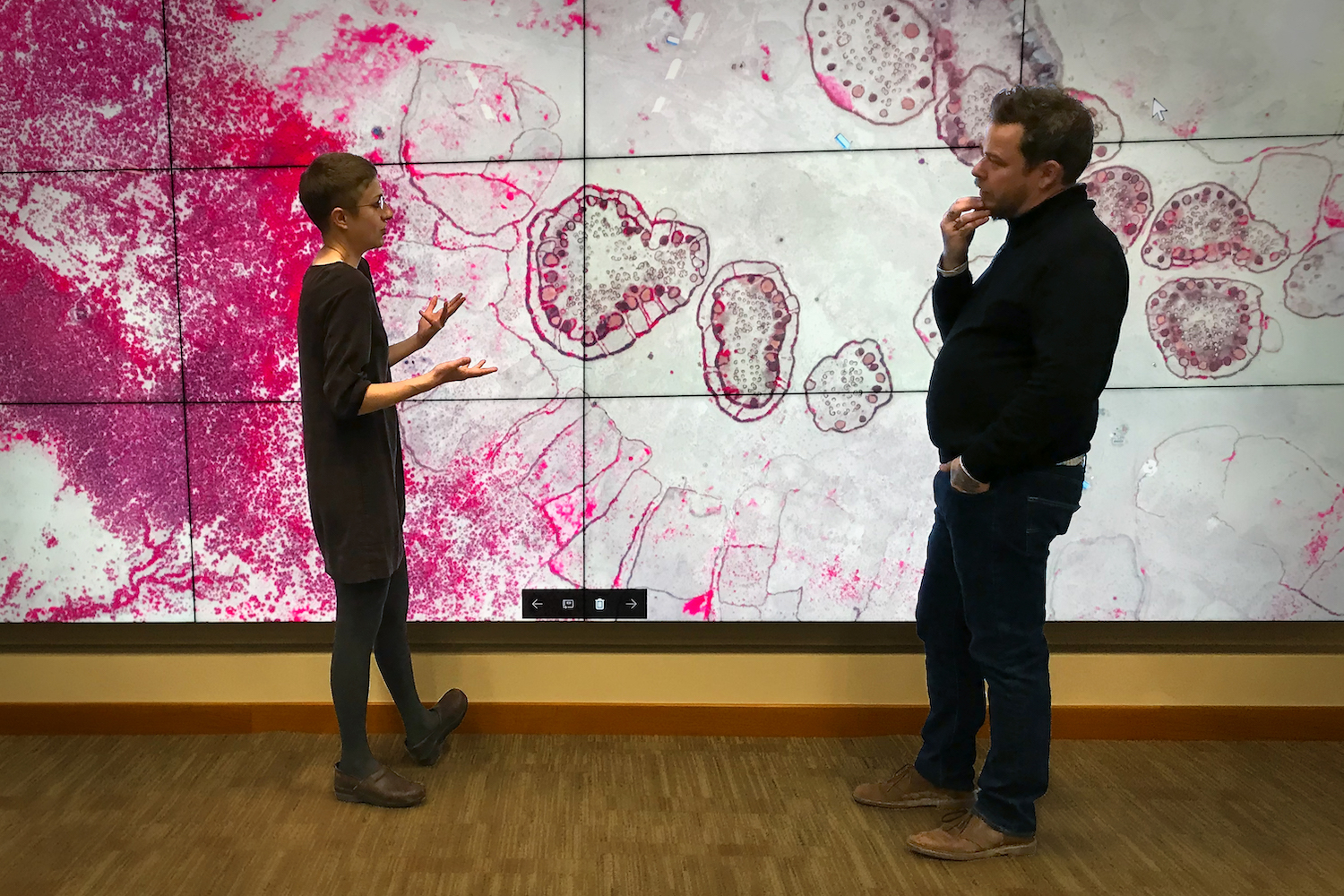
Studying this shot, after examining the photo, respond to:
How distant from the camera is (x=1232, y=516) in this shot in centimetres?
247

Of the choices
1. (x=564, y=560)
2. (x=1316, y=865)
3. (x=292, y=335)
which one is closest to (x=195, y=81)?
(x=292, y=335)

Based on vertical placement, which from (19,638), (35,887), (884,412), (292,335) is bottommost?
(35,887)

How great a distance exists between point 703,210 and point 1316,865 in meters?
2.07

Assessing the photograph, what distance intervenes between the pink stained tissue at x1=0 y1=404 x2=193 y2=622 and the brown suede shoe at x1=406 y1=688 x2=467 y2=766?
30.9 inches

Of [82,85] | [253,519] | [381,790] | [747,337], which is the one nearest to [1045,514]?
[747,337]

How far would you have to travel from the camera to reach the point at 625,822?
2123 millimetres

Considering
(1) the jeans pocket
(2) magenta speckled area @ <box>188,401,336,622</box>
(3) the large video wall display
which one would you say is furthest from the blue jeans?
(2) magenta speckled area @ <box>188,401,336,622</box>

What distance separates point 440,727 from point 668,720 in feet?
2.10

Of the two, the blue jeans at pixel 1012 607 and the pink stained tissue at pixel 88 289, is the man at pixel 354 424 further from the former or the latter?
the blue jeans at pixel 1012 607

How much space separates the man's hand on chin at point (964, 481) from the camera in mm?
1846

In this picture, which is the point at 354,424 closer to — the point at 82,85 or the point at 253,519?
the point at 253,519

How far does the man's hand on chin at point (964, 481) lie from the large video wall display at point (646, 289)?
1.95 feet

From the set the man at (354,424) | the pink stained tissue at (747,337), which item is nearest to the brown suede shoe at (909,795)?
the pink stained tissue at (747,337)

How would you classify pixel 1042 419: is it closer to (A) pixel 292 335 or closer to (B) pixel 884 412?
(B) pixel 884 412
